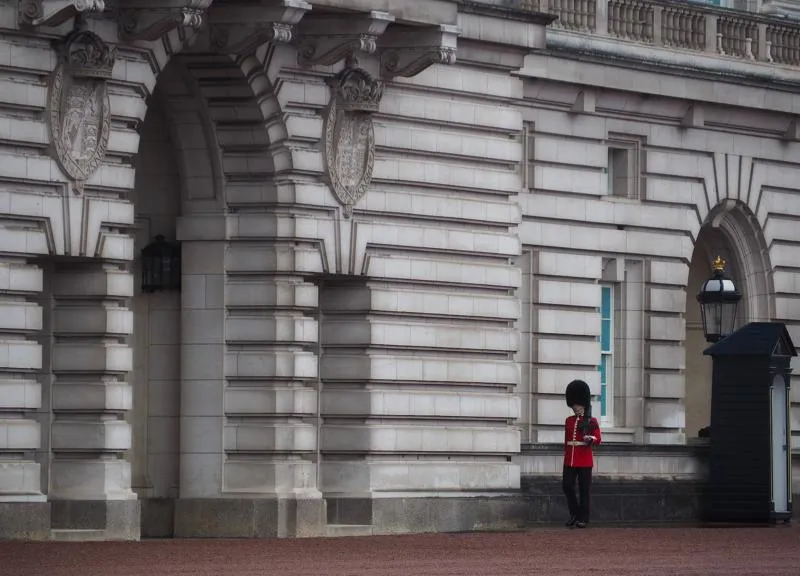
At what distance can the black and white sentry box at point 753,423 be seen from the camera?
40094 millimetres

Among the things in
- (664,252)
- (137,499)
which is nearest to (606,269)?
(664,252)

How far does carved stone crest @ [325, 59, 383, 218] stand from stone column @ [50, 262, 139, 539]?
145 inches

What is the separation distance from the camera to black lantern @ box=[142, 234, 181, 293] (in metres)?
34.3

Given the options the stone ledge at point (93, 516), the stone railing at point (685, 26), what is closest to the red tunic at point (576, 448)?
the stone railing at point (685, 26)

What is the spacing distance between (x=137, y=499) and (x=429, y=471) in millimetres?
5175

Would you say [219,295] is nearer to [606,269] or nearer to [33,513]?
[33,513]

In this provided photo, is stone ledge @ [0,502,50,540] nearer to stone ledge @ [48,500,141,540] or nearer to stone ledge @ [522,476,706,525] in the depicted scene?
stone ledge @ [48,500,141,540]

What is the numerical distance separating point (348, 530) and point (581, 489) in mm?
3959

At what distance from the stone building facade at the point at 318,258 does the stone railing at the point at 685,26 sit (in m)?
0.09

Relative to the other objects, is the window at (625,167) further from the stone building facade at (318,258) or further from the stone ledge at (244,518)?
the stone ledge at (244,518)

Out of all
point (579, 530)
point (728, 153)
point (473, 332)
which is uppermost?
point (728, 153)

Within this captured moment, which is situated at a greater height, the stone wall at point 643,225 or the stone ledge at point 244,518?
the stone wall at point 643,225

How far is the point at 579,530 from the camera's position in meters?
36.3

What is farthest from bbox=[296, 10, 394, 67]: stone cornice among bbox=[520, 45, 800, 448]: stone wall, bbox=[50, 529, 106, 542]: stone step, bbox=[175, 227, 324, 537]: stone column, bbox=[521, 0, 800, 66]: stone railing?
bbox=[50, 529, 106, 542]: stone step
